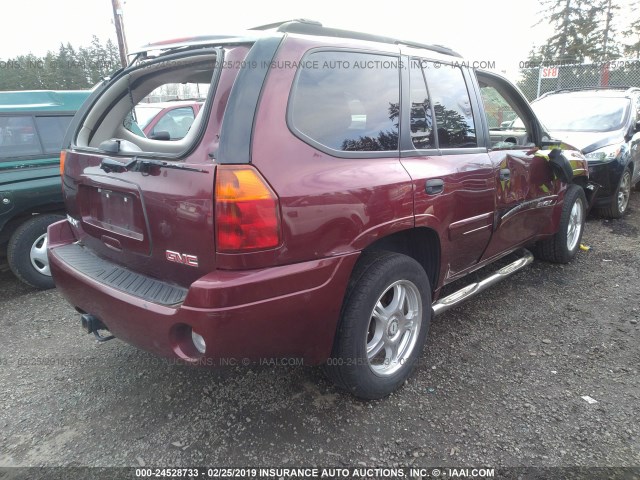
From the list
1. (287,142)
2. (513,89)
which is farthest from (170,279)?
(513,89)

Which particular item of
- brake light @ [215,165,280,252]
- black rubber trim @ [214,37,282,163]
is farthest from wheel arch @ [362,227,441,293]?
black rubber trim @ [214,37,282,163]

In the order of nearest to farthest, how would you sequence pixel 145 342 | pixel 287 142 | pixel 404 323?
1. pixel 287 142
2. pixel 145 342
3. pixel 404 323

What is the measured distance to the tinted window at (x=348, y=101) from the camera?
196 centimetres

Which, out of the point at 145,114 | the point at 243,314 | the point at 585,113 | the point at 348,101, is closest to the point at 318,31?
the point at 348,101

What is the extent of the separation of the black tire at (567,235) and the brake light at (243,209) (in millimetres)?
3357

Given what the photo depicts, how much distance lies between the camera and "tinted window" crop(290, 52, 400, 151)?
1963mm

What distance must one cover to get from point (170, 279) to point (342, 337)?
858 millimetres

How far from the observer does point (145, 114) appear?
7.20 m

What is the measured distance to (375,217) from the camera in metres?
2.09

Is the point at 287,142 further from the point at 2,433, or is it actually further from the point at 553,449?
the point at 2,433

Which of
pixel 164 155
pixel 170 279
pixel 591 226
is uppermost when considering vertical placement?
pixel 164 155

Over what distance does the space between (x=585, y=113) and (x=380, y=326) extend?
6046 millimetres

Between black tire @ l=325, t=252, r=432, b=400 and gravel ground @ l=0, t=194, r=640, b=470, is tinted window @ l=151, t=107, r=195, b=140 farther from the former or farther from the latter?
black tire @ l=325, t=252, r=432, b=400

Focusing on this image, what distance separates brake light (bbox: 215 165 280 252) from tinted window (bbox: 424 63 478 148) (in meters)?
1.33
